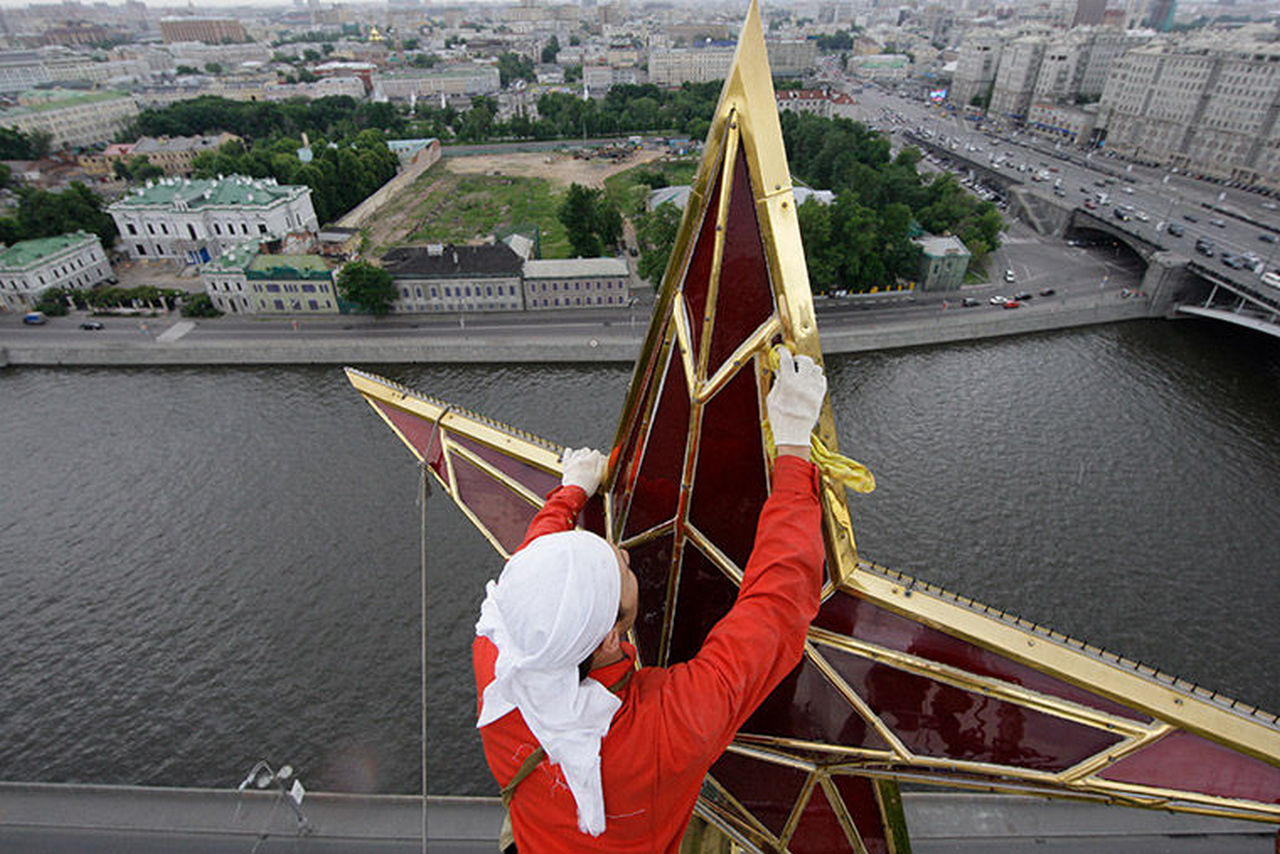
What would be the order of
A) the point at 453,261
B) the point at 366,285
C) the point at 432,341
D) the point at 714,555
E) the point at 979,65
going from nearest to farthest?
the point at 714,555 < the point at 432,341 < the point at 366,285 < the point at 453,261 < the point at 979,65

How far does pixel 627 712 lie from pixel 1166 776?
4453mm

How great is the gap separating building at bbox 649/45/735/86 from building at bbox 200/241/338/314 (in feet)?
399

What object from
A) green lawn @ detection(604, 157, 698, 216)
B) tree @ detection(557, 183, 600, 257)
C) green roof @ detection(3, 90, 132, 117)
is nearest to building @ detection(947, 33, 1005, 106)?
green lawn @ detection(604, 157, 698, 216)

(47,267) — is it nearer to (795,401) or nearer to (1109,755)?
(795,401)

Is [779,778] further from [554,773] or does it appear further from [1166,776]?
[554,773]

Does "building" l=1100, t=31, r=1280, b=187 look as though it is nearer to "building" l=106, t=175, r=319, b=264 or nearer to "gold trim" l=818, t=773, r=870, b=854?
"gold trim" l=818, t=773, r=870, b=854

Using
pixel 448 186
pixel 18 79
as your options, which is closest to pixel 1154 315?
pixel 448 186

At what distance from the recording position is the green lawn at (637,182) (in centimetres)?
6331

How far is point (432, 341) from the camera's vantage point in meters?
35.8

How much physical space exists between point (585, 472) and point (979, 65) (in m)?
134

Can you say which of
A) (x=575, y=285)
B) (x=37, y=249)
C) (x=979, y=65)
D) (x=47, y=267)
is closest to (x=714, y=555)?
(x=575, y=285)

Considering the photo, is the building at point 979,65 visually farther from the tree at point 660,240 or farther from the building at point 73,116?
the building at point 73,116

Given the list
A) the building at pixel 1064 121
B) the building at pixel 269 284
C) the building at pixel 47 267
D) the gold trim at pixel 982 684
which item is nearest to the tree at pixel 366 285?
the building at pixel 269 284

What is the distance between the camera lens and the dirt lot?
77.2m
